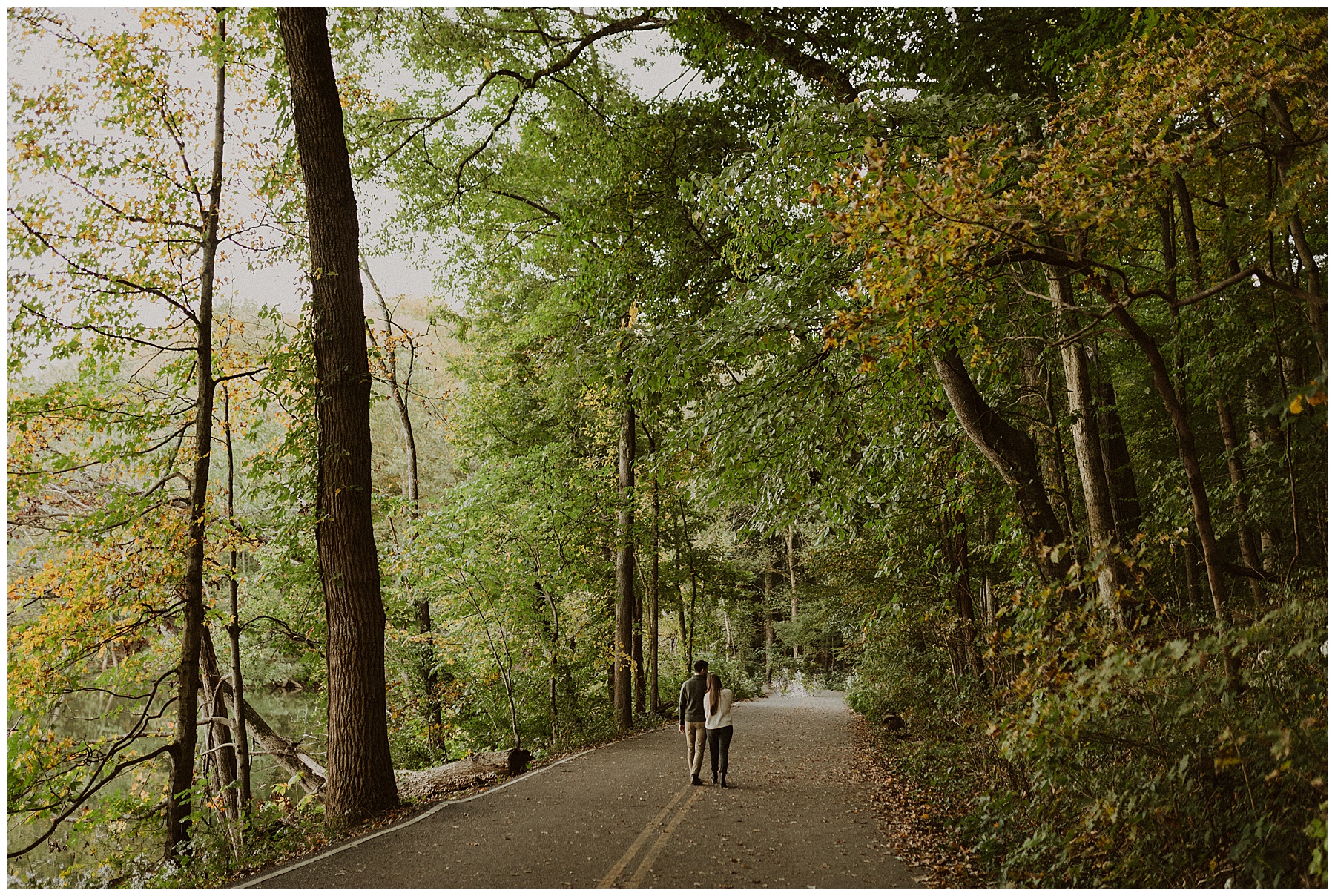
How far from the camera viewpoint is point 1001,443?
988 centimetres

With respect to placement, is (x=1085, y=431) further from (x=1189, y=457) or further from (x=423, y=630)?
(x=423, y=630)

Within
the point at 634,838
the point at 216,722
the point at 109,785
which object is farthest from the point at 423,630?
the point at 634,838

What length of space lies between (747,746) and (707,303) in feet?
27.4

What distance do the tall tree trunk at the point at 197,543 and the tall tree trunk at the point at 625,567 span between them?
8569 millimetres

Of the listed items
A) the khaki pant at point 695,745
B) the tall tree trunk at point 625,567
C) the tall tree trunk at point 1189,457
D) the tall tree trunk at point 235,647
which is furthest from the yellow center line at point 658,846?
the tall tree trunk at point 625,567

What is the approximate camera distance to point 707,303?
40.1ft

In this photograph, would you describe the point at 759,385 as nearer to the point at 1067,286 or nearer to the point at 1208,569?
the point at 1067,286

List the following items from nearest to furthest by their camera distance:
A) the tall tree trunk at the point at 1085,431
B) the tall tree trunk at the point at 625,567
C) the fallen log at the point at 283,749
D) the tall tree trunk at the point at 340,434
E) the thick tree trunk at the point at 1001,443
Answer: the tall tree trunk at the point at 340,434, the tall tree trunk at the point at 1085,431, the thick tree trunk at the point at 1001,443, the fallen log at the point at 283,749, the tall tree trunk at the point at 625,567

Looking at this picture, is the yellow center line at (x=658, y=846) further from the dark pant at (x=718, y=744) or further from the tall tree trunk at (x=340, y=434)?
the tall tree trunk at (x=340, y=434)

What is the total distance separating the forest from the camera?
527 cm

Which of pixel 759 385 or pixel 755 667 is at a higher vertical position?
pixel 759 385

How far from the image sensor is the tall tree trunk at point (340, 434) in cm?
856

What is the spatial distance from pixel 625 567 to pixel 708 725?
7836mm

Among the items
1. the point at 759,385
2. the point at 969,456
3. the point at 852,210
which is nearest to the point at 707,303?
the point at 759,385
